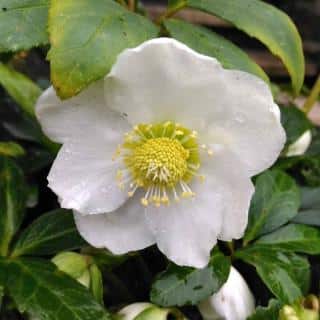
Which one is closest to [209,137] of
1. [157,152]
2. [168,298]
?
[157,152]

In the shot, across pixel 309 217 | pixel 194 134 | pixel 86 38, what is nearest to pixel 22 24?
pixel 86 38

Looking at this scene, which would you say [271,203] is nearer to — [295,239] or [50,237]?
[295,239]

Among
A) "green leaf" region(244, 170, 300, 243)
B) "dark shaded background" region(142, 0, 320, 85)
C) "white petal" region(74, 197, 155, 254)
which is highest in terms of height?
"white petal" region(74, 197, 155, 254)

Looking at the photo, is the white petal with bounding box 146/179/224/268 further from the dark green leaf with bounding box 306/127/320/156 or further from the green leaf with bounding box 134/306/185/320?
the dark green leaf with bounding box 306/127/320/156

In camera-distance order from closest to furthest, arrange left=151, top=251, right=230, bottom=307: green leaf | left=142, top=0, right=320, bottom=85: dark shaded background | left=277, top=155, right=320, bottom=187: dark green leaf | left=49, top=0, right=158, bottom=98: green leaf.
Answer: left=49, top=0, right=158, bottom=98: green leaf
left=151, top=251, right=230, bottom=307: green leaf
left=277, top=155, right=320, bottom=187: dark green leaf
left=142, top=0, right=320, bottom=85: dark shaded background

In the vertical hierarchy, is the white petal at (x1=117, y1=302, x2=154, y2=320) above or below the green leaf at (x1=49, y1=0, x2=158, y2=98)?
below

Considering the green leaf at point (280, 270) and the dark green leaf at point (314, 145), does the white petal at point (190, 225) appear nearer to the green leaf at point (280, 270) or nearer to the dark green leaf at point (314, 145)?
the green leaf at point (280, 270)

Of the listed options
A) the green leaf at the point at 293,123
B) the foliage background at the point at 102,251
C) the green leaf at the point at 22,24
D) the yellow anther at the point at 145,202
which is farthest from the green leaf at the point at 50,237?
the green leaf at the point at 293,123

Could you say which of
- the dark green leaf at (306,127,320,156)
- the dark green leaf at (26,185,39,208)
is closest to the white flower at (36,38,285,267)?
the dark green leaf at (26,185,39,208)
